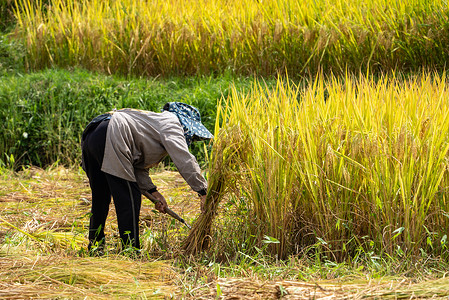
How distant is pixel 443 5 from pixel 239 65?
2.35 meters

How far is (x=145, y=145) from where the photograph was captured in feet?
9.98

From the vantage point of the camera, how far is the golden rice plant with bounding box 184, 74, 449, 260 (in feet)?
8.77

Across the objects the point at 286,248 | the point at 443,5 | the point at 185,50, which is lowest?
the point at 286,248

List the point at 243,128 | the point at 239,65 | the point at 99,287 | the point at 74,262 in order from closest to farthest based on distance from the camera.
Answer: the point at 99,287, the point at 74,262, the point at 243,128, the point at 239,65

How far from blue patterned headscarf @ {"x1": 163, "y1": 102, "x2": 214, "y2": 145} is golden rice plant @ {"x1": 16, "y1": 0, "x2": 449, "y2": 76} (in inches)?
113

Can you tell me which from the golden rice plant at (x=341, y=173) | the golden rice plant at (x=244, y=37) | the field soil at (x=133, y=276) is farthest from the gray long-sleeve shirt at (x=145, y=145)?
the golden rice plant at (x=244, y=37)

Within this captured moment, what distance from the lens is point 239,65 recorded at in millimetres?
6441

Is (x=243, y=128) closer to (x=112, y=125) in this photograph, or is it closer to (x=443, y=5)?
(x=112, y=125)

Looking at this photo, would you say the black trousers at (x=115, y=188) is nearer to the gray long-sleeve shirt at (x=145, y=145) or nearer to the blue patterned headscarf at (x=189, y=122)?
the gray long-sleeve shirt at (x=145, y=145)

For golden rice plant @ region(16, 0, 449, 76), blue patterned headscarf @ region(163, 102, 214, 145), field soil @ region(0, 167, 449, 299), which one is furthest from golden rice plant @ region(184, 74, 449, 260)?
golden rice plant @ region(16, 0, 449, 76)

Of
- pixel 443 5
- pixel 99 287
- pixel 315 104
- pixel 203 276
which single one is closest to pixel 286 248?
pixel 203 276

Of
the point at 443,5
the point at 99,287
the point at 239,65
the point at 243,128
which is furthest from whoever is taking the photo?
the point at 239,65

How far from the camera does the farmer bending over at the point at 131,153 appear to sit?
9.57 feet

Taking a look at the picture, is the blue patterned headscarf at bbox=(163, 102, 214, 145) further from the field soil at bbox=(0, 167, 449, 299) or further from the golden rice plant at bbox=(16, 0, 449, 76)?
the golden rice plant at bbox=(16, 0, 449, 76)
